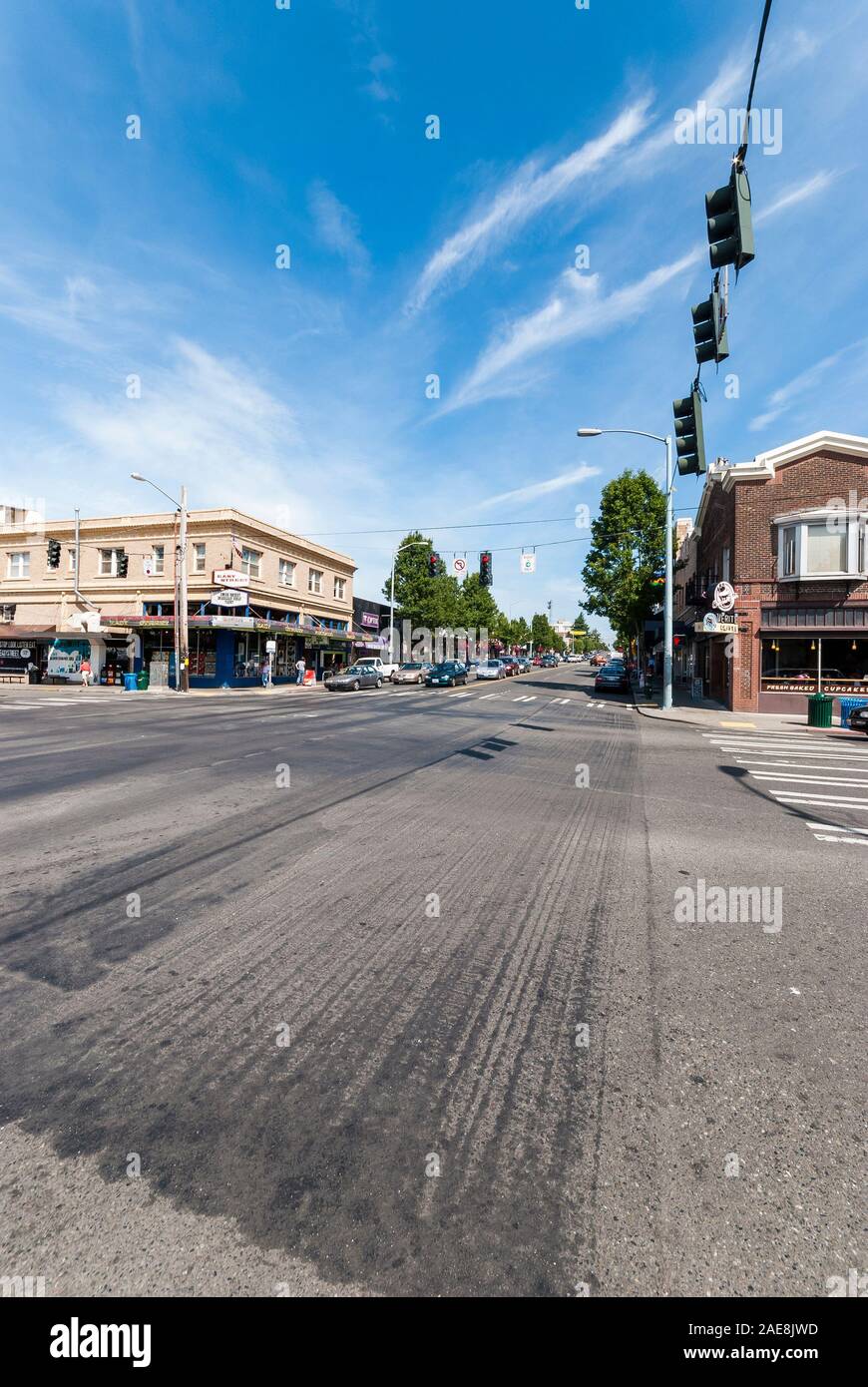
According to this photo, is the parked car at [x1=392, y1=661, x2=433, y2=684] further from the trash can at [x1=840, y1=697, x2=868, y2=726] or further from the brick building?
the trash can at [x1=840, y1=697, x2=868, y2=726]

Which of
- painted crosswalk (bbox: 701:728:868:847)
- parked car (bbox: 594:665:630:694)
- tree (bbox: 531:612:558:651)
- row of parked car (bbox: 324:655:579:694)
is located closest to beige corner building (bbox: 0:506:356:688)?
row of parked car (bbox: 324:655:579:694)

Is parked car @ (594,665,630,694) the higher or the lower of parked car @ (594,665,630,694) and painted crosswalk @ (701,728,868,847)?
the higher

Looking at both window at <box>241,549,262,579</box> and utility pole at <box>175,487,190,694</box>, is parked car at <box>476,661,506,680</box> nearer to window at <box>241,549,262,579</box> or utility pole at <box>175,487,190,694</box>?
window at <box>241,549,262,579</box>

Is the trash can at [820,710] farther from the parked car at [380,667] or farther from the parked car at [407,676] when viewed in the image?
the parked car at [407,676]

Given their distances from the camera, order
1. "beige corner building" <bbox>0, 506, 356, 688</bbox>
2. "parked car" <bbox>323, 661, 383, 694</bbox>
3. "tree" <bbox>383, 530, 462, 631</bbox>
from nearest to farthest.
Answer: "beige corner building" <bbox>0, 506, 356, 688</bbox>, "parked car" <bbox>323, 661, 383, 694</bbox>, "tree" <bbox>383, 530, 462, 631</bbox>

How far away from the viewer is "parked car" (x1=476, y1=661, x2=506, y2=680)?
47.4 m

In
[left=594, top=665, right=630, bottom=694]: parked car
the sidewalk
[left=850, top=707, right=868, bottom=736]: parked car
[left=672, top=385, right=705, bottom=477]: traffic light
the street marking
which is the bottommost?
the street marking

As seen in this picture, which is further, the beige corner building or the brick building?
the beige corner building

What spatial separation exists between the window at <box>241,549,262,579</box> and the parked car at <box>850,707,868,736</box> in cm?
2858

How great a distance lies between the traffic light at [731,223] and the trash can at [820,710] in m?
15.6

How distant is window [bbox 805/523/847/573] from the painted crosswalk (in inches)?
284

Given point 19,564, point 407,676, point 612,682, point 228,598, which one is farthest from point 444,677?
point 19,564

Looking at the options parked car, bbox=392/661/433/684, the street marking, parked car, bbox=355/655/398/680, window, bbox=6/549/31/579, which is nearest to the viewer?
the street marking
